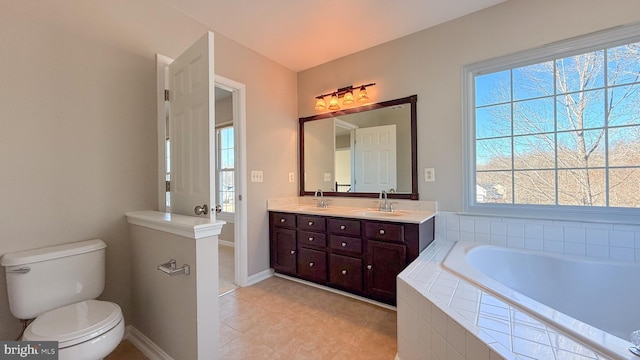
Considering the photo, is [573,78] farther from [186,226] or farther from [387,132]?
[186,226]

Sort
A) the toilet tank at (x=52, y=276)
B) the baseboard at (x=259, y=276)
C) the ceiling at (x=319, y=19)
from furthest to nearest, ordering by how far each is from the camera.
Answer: the baseboard at (x=259, y=276) < the ceiling at (x=319, y=19) < the toilet tank at (x=52, y=276)

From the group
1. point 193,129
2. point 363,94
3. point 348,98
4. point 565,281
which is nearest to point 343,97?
point 348,98

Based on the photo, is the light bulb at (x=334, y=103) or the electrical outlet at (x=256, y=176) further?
A: the light bulb at (x=334, y=103)

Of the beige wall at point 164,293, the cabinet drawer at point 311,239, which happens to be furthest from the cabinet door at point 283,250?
the beige wall at point 164,293

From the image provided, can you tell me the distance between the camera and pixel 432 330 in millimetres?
1158

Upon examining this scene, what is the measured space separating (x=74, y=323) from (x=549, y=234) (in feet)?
9.64

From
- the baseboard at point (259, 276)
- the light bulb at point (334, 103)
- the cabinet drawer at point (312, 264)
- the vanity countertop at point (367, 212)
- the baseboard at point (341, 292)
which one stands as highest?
the light bulb at point (334, 103)

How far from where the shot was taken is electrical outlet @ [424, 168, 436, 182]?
2.35 metres

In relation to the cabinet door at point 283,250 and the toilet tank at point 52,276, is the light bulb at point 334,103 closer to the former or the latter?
the cabinet door at point 283,250

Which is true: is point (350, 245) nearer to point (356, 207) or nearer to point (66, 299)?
point (356, 207)

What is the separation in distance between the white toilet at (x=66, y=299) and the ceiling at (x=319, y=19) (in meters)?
1.94

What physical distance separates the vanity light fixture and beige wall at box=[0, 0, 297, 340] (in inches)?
56.0

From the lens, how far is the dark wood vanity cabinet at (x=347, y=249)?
2061 mm

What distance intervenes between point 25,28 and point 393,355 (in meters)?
2.90
